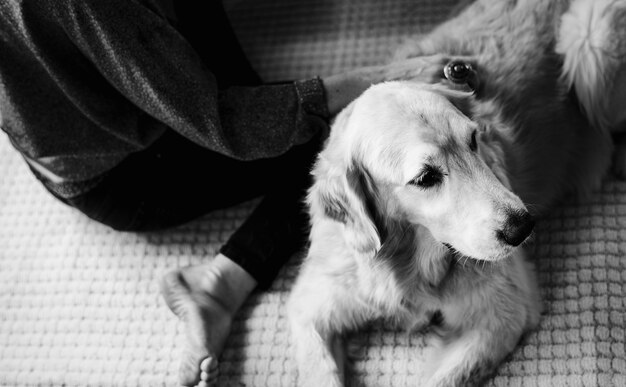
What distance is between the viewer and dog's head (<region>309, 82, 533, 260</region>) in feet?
4.15

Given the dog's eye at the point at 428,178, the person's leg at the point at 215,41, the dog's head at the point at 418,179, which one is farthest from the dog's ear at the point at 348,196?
the person's leg at the point at 215,41

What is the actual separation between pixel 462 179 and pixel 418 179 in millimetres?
83

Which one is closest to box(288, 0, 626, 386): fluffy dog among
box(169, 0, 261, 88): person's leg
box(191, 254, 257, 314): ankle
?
box(191, 254, 257, 314): ankle

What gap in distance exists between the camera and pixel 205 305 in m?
1.73

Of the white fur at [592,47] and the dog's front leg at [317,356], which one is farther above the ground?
the white fur at [592,47]

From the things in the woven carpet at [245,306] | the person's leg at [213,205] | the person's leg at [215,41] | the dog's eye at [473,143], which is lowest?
the woven carpet at [245,306]

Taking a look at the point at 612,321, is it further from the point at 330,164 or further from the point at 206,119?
the point at 206,119

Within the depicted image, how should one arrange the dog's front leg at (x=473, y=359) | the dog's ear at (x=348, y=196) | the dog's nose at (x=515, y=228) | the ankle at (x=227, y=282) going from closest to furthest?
the dog's nose at (x=515, y=228)
the dog's ear at (x=348, y=196)
the dog's front leg at (x=473, y=359)
the ankle at (x=227, y=282)

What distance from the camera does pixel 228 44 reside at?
2027 millimetres

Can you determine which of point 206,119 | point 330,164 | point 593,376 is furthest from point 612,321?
point 206,119

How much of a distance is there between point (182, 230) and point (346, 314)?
2.00ft

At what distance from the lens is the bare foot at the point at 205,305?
1.66 meters

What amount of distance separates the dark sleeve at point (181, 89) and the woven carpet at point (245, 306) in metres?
0.40

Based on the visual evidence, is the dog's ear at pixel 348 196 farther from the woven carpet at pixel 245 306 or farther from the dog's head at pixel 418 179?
the woven carpet at pixel 245 306
